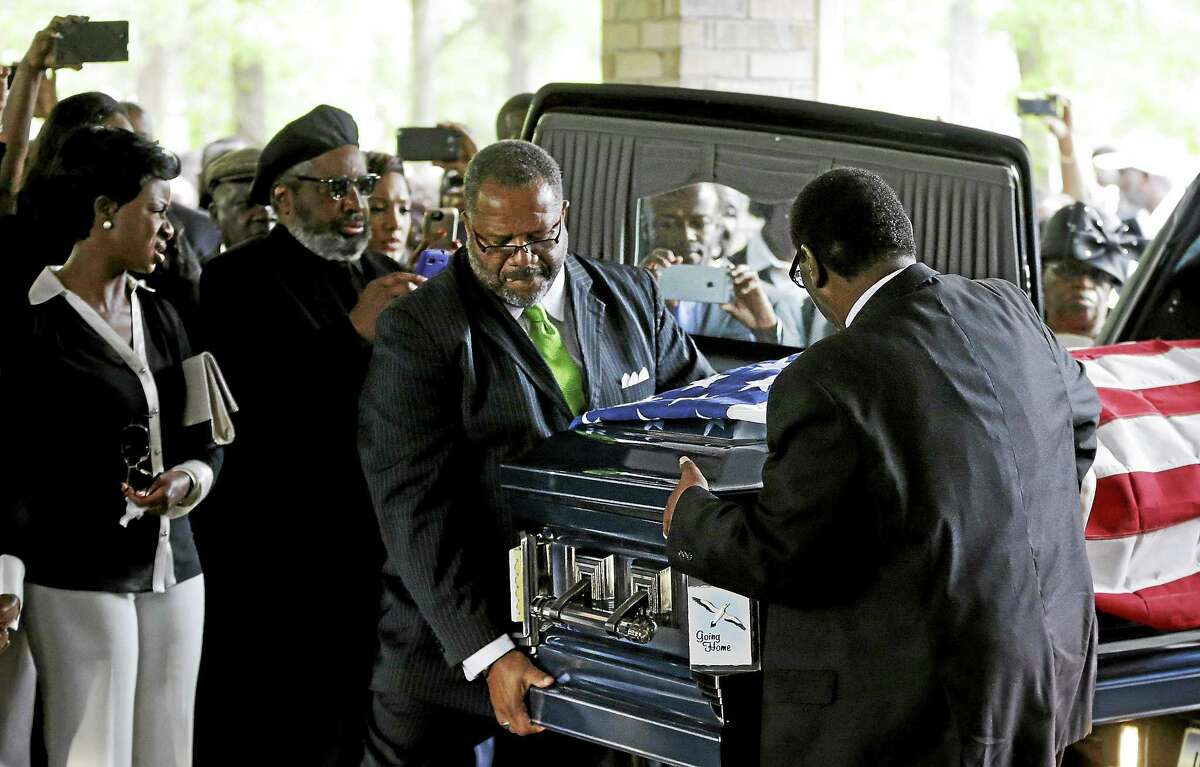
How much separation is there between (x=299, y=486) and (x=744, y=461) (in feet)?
5.27

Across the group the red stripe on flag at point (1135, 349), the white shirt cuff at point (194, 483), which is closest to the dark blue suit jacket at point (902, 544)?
the red stripe on flag at point (1135, 349)

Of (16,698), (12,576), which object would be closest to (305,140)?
(12,576)

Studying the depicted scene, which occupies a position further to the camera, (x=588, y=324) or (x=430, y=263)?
(x=430, y=263)

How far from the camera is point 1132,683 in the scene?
2854 millimetres

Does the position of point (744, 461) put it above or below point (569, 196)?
below

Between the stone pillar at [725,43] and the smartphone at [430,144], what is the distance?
3.69 metres

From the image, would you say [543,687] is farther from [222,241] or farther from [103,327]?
[222,241]

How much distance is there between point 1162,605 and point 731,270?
4.12 feet

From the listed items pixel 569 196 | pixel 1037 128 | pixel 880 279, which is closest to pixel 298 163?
pixel 569 196

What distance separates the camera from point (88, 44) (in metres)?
3.95

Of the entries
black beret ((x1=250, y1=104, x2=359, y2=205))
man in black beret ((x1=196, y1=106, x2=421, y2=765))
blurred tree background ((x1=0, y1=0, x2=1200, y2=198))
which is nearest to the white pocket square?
man in black beret ((x1=196, y1=106, x2=421, y2=765))

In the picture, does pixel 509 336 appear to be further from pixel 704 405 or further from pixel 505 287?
pixel 704 405

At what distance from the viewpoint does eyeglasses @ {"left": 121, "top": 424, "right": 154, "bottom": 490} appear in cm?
322

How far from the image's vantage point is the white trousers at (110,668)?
3139 millimetres
